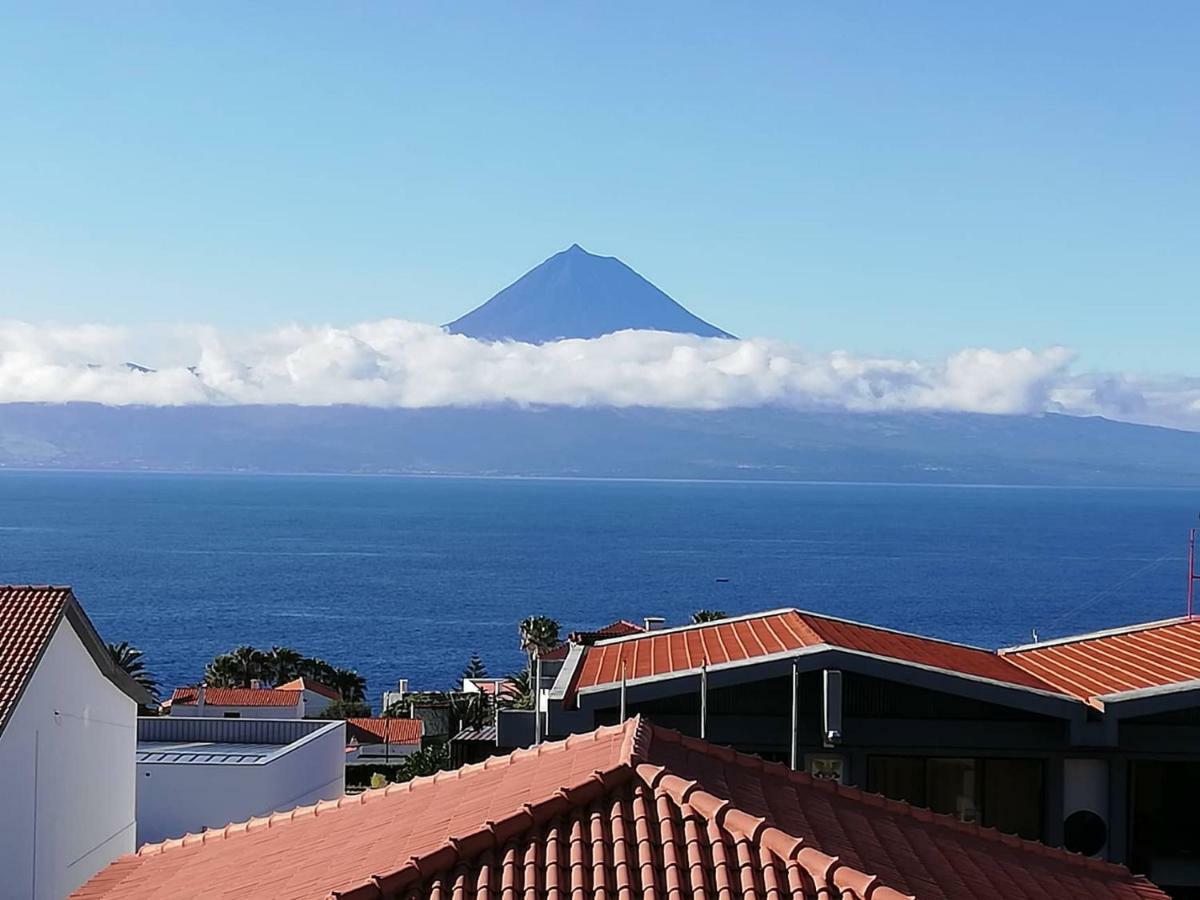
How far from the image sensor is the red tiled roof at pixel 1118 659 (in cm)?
1933

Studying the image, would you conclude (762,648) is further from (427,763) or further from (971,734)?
(427,763)

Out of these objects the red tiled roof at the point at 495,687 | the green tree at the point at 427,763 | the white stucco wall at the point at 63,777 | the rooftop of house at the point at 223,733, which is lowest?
the red tiled roof at the point at 495,687

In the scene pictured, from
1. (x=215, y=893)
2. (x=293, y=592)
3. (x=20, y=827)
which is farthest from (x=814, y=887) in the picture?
(x=293, y=592)

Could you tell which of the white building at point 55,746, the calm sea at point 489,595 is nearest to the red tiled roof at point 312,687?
the calm sea at point 489,595

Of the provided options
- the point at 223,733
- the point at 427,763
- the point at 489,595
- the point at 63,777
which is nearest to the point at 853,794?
the point at 63,777

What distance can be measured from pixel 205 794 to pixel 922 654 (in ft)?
47.4

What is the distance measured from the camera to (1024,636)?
119 metres

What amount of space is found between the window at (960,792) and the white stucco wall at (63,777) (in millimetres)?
10691

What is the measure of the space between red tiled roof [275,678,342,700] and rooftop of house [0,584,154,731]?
2013 inches

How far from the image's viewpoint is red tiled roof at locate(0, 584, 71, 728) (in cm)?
1975

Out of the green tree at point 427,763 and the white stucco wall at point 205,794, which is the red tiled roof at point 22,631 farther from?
the green tree at point 427,763

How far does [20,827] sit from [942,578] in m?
155

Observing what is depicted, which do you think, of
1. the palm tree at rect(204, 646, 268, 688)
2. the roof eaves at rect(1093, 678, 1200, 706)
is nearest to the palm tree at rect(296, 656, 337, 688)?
the palm tree at rect(204, 646, 268, 688)

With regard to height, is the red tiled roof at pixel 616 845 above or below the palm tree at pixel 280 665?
above
